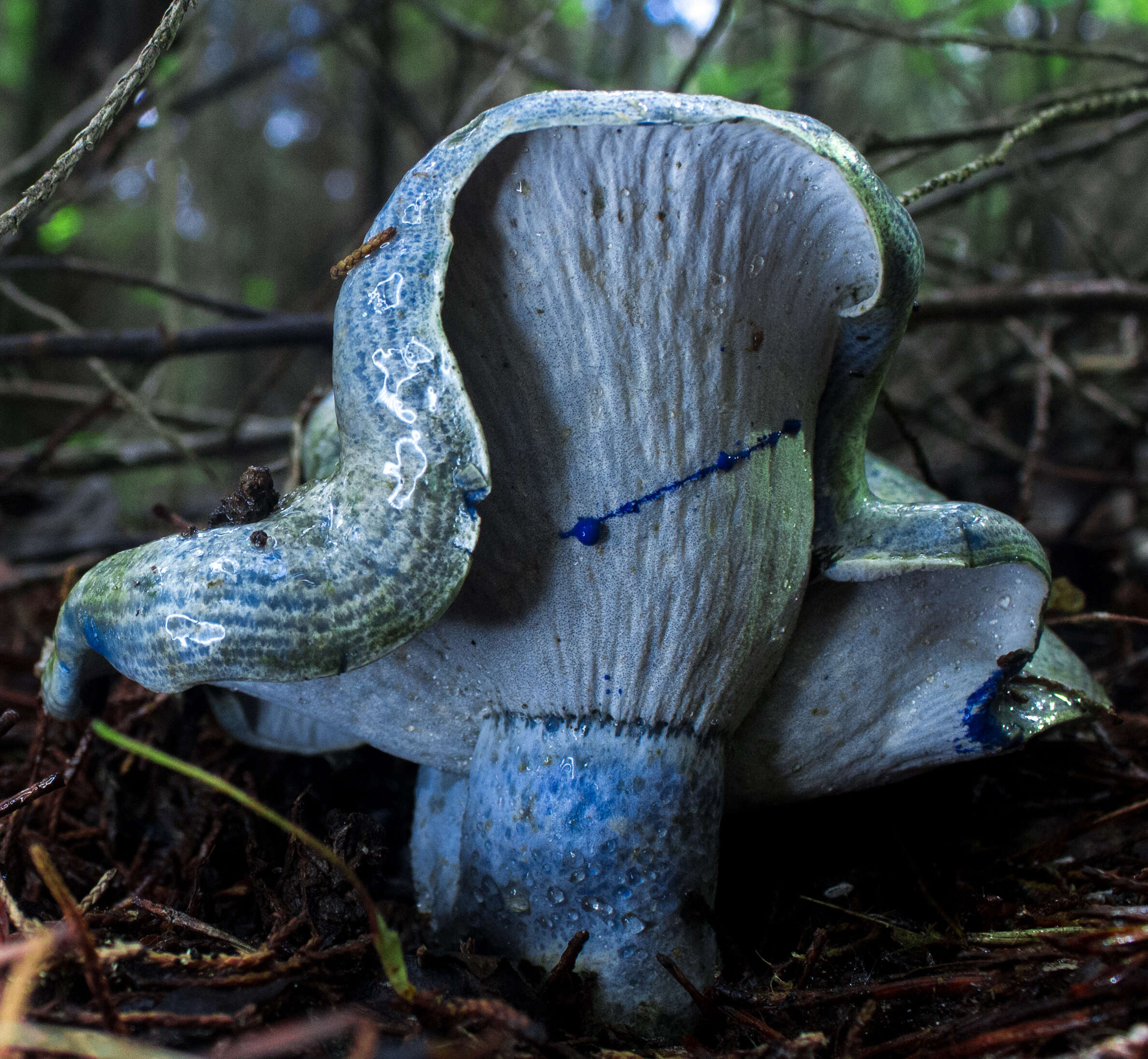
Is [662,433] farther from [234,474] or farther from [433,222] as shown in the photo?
[234,474]

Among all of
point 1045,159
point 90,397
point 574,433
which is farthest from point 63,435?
point 1045,159

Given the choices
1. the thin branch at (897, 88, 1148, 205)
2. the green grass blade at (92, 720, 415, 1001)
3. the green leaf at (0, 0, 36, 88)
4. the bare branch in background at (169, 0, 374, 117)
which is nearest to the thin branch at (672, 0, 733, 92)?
the thin branch at (897, 88, 1148, 205)

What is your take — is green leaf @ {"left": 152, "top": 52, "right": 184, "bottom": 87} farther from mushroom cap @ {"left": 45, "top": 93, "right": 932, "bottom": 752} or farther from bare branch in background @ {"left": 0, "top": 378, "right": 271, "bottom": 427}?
mushroom cap @ {"left": 45, "top": 93, "right": 932, "bottom": 752}

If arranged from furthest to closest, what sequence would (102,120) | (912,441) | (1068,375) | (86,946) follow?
(1068,375) → (912,441) → (102,120) → (86,946)

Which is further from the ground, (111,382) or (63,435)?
(111,382)

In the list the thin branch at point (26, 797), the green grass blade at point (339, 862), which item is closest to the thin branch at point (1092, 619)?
the green grass blade at point (339, 862)

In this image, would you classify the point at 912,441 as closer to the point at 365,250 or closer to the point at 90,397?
the point at 365,250
